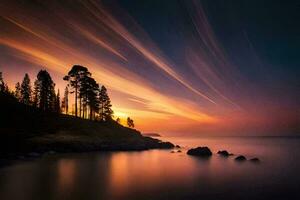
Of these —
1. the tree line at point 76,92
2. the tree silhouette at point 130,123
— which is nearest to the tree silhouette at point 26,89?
the tree line at point 76,92

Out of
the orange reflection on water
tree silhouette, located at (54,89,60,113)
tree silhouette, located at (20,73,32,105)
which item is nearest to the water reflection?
the orange reflection on water

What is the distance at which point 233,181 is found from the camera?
95.1ft

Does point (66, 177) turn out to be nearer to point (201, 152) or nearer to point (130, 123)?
point (201, 152)

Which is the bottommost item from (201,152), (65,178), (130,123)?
(65,178)

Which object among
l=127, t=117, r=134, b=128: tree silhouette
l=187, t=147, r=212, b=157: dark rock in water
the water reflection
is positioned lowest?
the water reflection

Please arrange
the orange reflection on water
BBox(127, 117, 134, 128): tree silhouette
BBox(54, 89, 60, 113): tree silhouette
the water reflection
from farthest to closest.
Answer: BBox(127, 117, 134, 128): tree silhouette, BBox(54, 89, 60, 113): tree silhouette, the orange reflection on water, the water reflection

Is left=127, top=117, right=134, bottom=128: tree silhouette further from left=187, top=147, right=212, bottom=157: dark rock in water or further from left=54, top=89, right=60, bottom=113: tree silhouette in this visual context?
left=187, top=147, right=212, bottom=157: dark rock in water

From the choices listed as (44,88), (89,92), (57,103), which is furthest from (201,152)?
(57,103)

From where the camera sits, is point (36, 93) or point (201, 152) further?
point (36, 93)

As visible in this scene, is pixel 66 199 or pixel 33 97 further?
pixel 33 97

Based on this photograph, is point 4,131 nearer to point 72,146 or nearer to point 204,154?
point 72,146

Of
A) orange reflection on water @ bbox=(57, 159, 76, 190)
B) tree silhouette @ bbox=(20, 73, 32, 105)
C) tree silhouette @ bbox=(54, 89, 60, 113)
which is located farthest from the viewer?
tree silhouette @ bbox=(54, 89, 60, 113)

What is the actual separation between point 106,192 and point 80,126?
49273mm

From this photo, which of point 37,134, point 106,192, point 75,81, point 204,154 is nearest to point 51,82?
point 75,81
